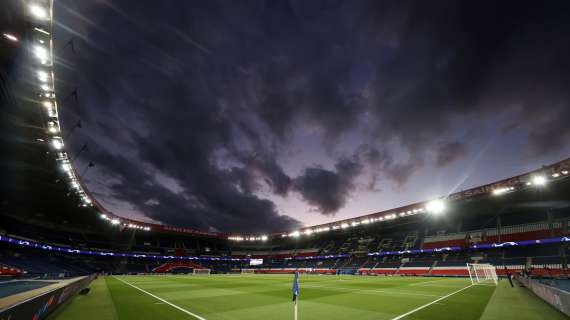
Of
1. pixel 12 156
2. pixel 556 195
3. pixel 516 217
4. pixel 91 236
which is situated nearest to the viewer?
pixel 12 156

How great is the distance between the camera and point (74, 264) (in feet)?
183

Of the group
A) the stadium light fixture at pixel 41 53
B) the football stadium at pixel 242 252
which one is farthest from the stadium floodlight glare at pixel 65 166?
the stadium light fixture at pixel 41 53

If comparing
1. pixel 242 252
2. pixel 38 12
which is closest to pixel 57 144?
pixel 38 12

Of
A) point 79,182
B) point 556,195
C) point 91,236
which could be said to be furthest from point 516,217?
point 91,236

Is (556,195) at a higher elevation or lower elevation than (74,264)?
Answer: higher

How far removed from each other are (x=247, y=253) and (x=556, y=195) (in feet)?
276

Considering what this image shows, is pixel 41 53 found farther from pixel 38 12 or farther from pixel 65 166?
pixel 65 166

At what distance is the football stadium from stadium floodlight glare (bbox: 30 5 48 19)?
2.0 inches

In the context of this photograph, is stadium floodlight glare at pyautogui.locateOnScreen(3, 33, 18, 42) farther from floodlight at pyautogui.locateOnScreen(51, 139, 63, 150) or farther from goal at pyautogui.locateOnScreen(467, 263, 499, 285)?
goal at pyautogui.locateOnScreen(467, 263, 499, 285)

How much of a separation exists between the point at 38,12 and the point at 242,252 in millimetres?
92913

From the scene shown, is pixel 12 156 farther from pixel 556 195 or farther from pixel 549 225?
pixel 549 225

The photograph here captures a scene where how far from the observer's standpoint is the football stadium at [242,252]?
1151 cm

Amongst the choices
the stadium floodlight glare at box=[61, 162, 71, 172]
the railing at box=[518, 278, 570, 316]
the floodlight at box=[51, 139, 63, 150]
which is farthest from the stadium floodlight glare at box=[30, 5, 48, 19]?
the railing at box=[518, 278, 570, 316]

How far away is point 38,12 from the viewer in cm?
1210
